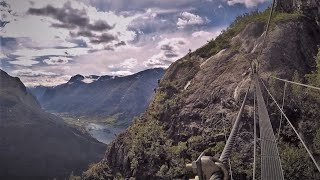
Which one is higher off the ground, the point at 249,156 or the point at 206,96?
the point at 206,96

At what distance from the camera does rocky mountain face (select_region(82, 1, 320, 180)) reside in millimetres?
35719

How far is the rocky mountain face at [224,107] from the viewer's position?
35719mm

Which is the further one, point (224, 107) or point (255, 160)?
point (224, 107)

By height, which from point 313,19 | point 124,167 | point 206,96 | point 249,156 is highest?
point 313,19

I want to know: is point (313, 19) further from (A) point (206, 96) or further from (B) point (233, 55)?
(A) point (206, 96)

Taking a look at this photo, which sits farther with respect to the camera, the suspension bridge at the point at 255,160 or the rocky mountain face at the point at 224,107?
the rocky mountain face at the point at 224,107

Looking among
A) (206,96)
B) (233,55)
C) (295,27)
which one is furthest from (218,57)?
(295,27)

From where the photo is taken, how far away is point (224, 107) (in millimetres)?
42469

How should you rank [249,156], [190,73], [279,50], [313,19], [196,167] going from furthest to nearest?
[190,73] < [313,19] < [279,50] < [249,156] < [196,167]

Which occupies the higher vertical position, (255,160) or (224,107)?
(255,160)

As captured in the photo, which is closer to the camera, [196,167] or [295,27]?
[196,167]

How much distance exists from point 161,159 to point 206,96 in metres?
8.94

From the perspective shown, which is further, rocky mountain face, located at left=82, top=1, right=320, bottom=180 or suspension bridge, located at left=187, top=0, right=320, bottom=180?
rocky mountain face, located at left=82, top=1, right=320, bottom=180

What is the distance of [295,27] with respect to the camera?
45875mm
